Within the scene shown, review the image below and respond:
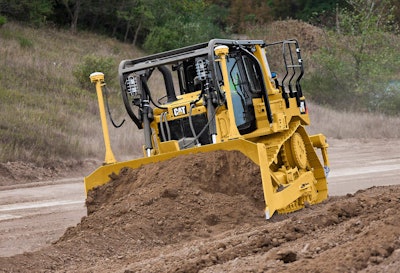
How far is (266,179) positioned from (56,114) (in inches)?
629

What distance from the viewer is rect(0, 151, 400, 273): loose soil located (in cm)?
722

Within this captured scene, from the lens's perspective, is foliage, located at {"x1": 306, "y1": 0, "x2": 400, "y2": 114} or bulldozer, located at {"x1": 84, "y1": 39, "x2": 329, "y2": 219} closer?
bulldozer, located at {"x1": 84, "y1": 39, "x2": 329, "y2": 219}

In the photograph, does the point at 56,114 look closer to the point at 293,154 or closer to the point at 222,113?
the point at 293,154

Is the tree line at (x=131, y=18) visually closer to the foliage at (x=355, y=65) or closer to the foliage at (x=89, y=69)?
the foliage at (x=355, y=65)

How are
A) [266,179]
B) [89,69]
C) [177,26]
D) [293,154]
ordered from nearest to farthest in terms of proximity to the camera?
[266,179] < [293,154] < [89,69] < [177,26]

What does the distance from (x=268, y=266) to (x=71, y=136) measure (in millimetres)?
17641

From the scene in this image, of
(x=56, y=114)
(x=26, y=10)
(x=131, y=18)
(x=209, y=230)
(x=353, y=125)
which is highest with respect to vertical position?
(x=26, y=10)

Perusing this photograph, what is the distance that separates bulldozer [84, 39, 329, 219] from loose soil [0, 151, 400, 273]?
0.22 meters

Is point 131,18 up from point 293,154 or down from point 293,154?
up

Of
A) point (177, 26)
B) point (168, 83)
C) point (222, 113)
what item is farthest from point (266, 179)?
point (177, 26)

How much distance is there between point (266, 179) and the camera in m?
10.9

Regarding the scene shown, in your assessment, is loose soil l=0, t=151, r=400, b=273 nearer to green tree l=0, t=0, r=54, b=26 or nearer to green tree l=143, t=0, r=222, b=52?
green tree l=0, t=0, r=54, b=26

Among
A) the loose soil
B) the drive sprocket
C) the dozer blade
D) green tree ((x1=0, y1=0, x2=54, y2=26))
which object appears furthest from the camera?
green tree ((x1=0, y1=0, x2=54, y2=26))

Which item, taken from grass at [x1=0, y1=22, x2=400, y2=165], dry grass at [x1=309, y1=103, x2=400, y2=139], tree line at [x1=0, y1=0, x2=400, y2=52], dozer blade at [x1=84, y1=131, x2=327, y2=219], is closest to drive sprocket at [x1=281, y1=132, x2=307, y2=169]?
dozer blade at [x1=84, y1=131, x2=327, y2=219]
